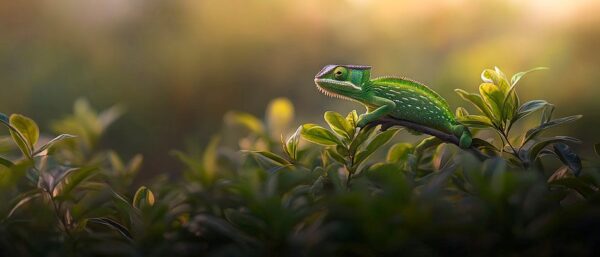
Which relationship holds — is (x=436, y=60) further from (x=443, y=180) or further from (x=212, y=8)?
(x=443, y=180)

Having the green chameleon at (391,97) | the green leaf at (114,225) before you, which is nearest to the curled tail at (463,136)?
the green chameleon at (391,97)

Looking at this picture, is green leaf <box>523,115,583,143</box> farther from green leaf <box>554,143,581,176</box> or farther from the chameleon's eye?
the chameleon's eye

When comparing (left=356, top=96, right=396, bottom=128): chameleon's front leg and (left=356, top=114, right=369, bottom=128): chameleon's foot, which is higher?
(left=356, top=114, right=369, bottom=128): chameleon's foot

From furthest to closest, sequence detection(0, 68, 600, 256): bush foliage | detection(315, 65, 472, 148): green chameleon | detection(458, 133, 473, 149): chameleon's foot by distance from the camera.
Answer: detection(315, 65, 472, 148): green chameleon → detection(458, 133, 473, 149): chameleon's foot → detection(0, 68, 600, 256): bush foliage

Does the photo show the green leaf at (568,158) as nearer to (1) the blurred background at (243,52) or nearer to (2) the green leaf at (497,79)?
(2) the green leaf at (497,79)

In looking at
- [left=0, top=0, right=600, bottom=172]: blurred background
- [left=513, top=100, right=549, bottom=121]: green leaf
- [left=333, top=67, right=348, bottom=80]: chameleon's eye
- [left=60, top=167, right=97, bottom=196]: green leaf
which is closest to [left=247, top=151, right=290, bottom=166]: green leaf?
[left=60, top=167, right=97, bottom=196]: green leaf

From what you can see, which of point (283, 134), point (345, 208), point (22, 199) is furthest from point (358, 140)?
point (283, 134)
